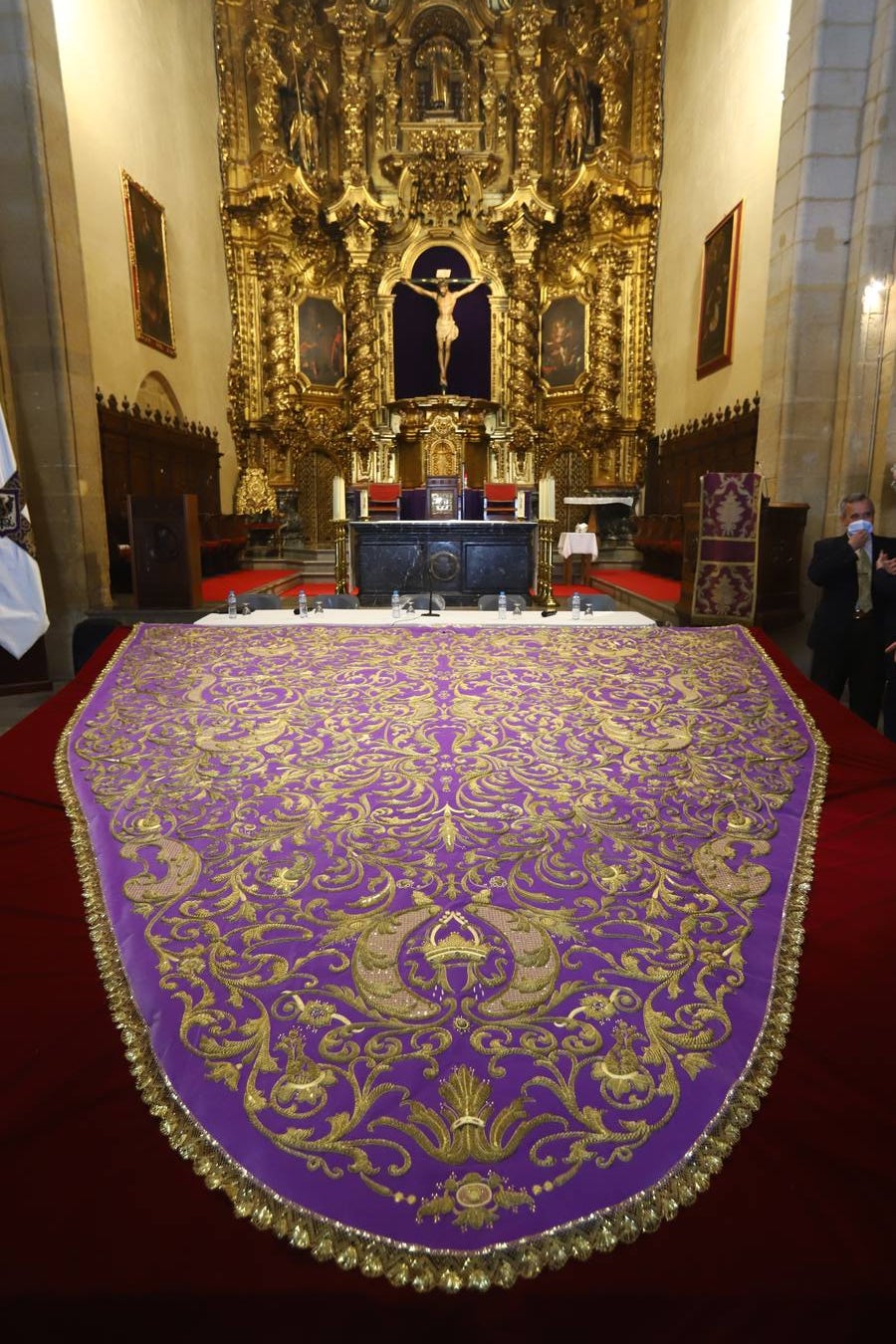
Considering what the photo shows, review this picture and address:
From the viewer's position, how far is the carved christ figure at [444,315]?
42.0ft

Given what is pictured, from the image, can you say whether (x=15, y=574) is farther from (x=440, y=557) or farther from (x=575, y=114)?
(x=575, y=114)

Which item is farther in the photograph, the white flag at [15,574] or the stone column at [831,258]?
the stone column at [831,258]

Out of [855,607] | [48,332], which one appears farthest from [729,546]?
[48,332]

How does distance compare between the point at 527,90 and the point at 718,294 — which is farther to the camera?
the point at 527,90

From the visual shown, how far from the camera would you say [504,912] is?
1536mm

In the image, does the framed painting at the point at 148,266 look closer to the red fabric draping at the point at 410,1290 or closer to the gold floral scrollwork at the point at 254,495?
the gold floral scrollwork at the point at 254,495

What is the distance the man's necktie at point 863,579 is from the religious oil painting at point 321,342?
10.8 meters

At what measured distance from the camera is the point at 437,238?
13047mm

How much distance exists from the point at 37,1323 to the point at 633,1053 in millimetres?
809

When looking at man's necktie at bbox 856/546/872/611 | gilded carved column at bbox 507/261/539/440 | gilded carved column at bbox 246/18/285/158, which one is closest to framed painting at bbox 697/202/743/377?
gilded carved column at bbox 507/261/539/440

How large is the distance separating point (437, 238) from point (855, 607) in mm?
11638

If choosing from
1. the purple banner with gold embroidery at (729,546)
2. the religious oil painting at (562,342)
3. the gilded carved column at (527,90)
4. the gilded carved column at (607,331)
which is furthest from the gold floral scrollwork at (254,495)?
the purple banner with gold embroidery at (729,546)

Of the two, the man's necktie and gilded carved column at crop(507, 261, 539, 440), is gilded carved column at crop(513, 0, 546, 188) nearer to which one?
gilded carved column at crop(507, 261, 539, 440)

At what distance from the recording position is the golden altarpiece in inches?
477
